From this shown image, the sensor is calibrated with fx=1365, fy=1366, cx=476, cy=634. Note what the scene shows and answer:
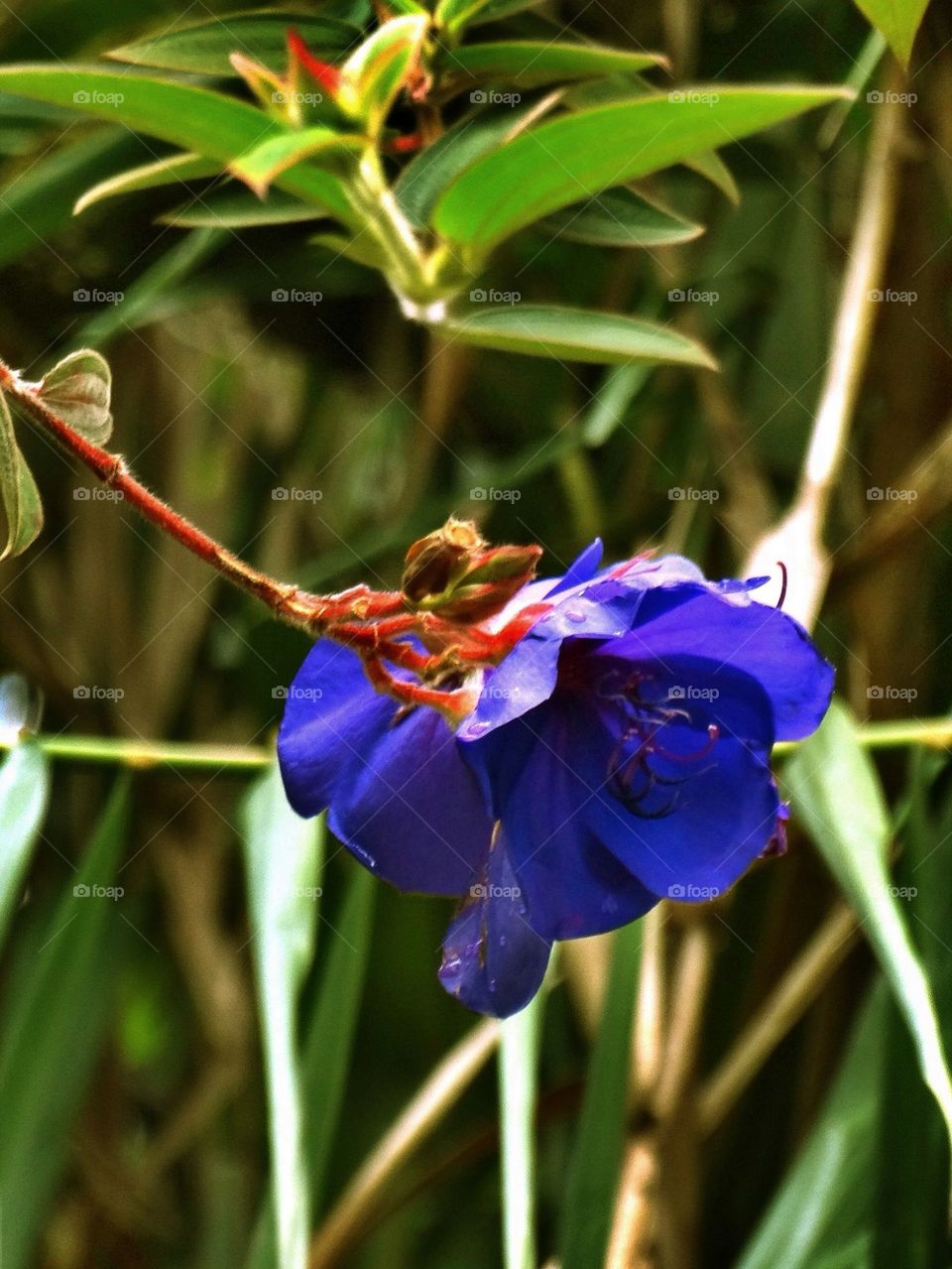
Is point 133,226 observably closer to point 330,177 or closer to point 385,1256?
point 330,177

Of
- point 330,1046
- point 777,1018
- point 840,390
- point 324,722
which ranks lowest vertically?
point 777,1018

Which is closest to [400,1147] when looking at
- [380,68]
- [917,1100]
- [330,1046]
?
[330,1046]

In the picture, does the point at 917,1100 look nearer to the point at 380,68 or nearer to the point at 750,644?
the point at 750,644

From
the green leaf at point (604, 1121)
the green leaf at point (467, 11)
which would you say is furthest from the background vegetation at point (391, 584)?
the green leaf at point (467, 11)

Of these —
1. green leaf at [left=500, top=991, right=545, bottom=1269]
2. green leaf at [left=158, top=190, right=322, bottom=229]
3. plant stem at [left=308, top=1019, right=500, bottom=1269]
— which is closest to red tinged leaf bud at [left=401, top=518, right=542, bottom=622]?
green leaf at [left=500, top=991, right=545, bottom=1269]

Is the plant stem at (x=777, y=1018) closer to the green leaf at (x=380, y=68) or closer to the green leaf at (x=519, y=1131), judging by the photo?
the green leaf at (x=519, y=1131)

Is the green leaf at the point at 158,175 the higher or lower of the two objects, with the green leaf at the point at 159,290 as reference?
higher
